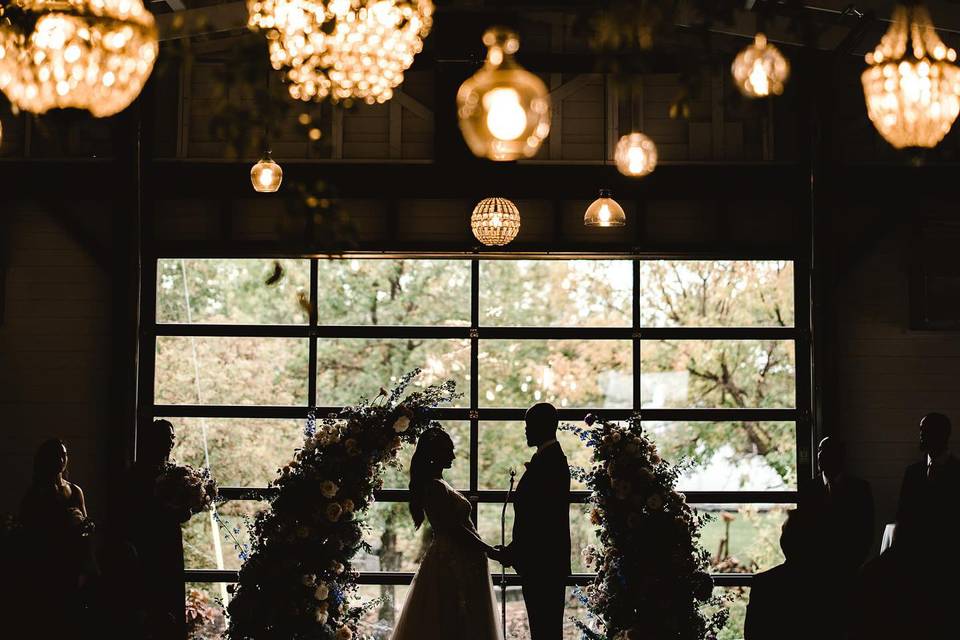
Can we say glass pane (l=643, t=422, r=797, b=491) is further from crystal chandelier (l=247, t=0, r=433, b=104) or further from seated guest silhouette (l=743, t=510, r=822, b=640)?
crystal chandelier (l=247, t=0, r=433, b=104)

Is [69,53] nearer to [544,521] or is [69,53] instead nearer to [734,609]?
[544,521]

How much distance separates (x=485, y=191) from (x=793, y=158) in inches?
102

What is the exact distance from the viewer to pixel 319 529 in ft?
18.7

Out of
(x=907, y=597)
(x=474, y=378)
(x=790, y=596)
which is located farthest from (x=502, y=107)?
(x=474, y=378)

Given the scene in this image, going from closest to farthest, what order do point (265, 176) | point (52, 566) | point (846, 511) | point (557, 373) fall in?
point (52, 566)
point (846, 511)
point (265, 176)
point (557, 373)

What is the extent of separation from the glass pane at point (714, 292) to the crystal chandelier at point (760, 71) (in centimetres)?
512

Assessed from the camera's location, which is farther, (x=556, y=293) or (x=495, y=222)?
(x=556, y=293)

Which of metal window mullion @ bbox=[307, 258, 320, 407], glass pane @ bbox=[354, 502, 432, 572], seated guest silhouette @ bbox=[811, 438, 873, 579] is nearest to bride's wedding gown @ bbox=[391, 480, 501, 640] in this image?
seated guest silhouette @ bbox=[811, 438, 873, 579]

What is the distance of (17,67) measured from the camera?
2.47 metres

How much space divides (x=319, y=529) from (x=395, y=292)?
10.4 ft

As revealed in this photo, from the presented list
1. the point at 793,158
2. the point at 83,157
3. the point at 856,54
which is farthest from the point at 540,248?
the point at 83,157

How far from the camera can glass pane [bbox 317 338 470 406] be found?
8469 mm

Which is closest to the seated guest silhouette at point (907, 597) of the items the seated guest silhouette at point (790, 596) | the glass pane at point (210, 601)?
the seated guest silhouette at point (790, 596)

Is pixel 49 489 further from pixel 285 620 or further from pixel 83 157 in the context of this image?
pixel 83 157
